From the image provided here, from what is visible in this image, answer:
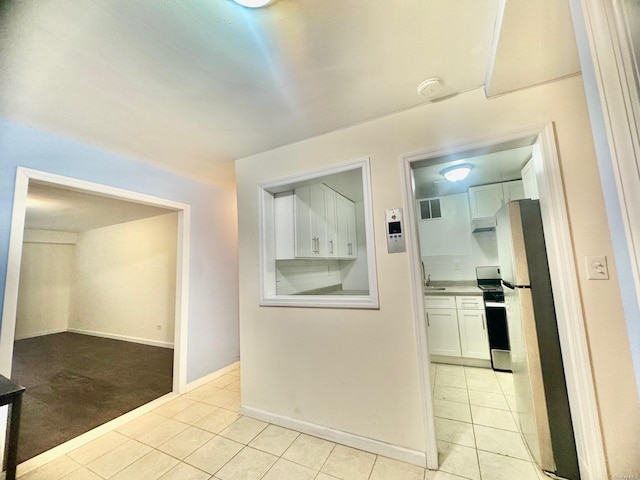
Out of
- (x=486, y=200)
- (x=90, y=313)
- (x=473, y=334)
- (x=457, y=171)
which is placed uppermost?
(x=457, y=171)

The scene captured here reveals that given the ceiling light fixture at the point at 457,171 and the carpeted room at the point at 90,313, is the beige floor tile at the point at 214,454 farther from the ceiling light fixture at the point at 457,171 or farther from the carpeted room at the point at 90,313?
the ceiling light fixture at the point at 457,171

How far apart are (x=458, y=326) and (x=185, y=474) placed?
318 centimetres

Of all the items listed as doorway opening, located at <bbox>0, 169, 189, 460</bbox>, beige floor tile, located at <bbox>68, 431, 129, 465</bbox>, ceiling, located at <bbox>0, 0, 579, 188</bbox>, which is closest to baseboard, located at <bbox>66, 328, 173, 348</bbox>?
doorway opening, located at <bbox>0, 169, 189, 460</bbox>

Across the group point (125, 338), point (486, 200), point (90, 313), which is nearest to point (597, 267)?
point (486, 200)

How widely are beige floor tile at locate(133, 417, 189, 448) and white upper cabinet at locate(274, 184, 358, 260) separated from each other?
67.1 inches

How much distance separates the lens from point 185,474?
1.63m

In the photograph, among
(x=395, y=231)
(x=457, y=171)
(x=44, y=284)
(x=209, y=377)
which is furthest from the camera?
(x=44, y=284)

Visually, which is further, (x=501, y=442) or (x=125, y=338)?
(x=125, y=338)

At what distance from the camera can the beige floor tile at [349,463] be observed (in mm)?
1577

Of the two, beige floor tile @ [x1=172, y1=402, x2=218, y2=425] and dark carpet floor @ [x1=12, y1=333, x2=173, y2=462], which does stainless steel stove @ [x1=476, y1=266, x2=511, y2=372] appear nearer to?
beige floor tile @ [x1=172, y1=402, x2=218, y2=425]

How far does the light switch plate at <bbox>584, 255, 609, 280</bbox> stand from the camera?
134 cm

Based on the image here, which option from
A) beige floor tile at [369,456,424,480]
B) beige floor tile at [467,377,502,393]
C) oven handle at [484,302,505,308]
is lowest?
beige floor tile at [467,377,502,393]

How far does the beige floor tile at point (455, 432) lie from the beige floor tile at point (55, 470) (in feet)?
8.79

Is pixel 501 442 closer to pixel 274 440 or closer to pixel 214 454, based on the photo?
pixel 274 440
